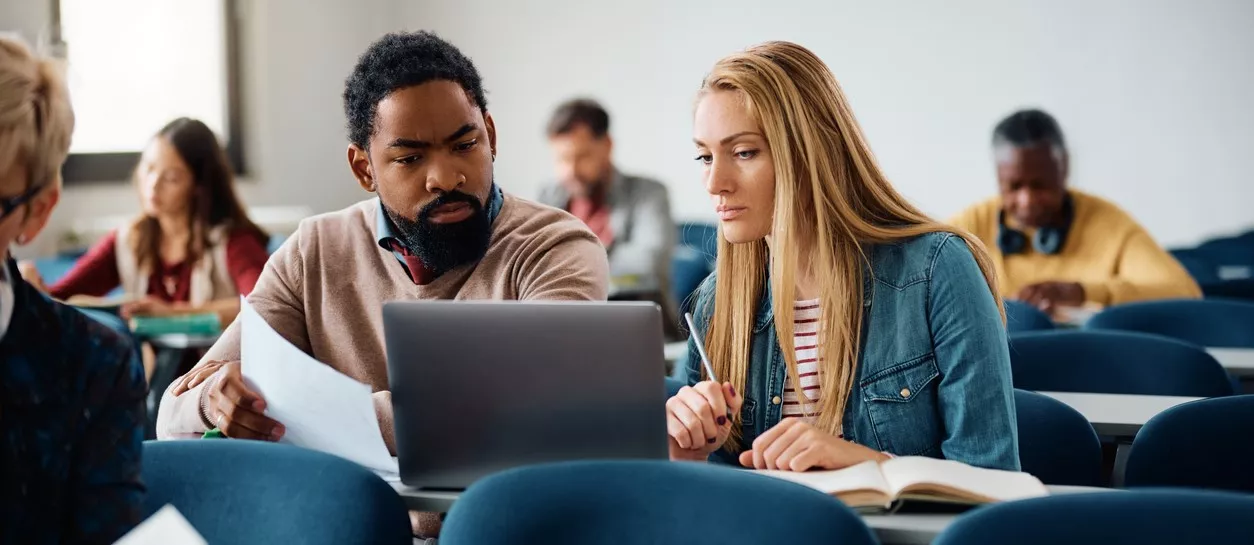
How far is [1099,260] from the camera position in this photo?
12.7ft

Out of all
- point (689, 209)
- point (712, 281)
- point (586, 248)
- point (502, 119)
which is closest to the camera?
point (586, 248)

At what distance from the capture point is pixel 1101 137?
256 inches

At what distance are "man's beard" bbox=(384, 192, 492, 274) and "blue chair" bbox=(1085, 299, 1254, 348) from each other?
1.89 meters

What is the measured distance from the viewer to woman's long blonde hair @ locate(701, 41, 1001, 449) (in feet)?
5.85

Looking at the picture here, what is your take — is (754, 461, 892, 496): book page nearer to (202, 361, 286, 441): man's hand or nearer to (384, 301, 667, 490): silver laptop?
(384, 301, 667, 490): silver laptop

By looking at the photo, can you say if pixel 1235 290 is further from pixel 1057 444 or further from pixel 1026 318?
pixel 1057 444

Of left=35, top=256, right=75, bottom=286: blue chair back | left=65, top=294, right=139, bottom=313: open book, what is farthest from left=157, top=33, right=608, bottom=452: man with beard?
left=35, top=256, right=75, bottom=286: blue chair back

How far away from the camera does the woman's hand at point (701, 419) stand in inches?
64.7

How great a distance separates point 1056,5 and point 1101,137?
682 millimetres

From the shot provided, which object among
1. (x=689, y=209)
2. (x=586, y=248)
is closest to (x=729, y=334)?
(x=586, y=248)

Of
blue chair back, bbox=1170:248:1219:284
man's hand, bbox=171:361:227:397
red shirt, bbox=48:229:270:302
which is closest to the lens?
man's hand, bbox=171:361:227:397

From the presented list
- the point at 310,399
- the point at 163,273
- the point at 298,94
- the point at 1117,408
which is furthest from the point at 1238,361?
the point at 298,94

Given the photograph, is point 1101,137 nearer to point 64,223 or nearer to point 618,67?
point 618,67

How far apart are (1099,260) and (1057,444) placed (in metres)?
2.00
